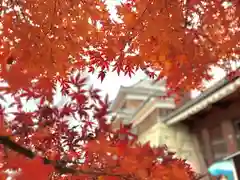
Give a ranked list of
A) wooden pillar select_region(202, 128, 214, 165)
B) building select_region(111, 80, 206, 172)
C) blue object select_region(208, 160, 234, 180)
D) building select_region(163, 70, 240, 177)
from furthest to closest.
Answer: building select_region(111, 80, 206, 172)
wooden pillar select_region(202, 128, 214, 165)
building select_region(163, 70, 240, 177)
blue object select_region(208, 160, 234, 180)

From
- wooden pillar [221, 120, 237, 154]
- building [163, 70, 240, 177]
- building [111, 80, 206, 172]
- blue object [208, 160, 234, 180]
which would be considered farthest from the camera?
building [111, 80, 206, 172]

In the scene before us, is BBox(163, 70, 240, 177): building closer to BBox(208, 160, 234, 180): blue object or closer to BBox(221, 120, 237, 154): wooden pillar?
BBox(221, 120, 237, 154): wooden pillar

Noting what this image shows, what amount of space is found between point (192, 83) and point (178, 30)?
109cm

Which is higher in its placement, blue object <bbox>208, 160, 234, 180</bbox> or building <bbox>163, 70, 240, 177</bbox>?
building <bbox>163, 70, 240, 177</bbox>

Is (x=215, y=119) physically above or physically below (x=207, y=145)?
above

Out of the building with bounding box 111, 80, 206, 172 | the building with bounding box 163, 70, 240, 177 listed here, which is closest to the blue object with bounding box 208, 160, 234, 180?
the building with bounding box 163, 70, 240, 177

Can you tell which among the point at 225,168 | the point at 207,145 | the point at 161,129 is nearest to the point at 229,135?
the point at 207,145

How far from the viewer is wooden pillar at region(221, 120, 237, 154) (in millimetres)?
7699

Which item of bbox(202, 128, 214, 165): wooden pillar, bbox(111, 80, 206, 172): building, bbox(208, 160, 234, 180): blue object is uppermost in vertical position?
bbox(111, 80, 206, 172): building

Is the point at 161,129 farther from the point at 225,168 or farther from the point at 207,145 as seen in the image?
the point at 225,168

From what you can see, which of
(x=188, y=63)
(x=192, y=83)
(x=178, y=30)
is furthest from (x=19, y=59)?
(x=192, y=83)

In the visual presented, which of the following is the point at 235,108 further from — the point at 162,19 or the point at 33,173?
the point at 33,173

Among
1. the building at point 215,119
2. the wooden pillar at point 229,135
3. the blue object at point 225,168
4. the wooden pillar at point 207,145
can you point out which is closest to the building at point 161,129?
the building at point 215,119

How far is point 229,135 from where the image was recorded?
7.85 meters
